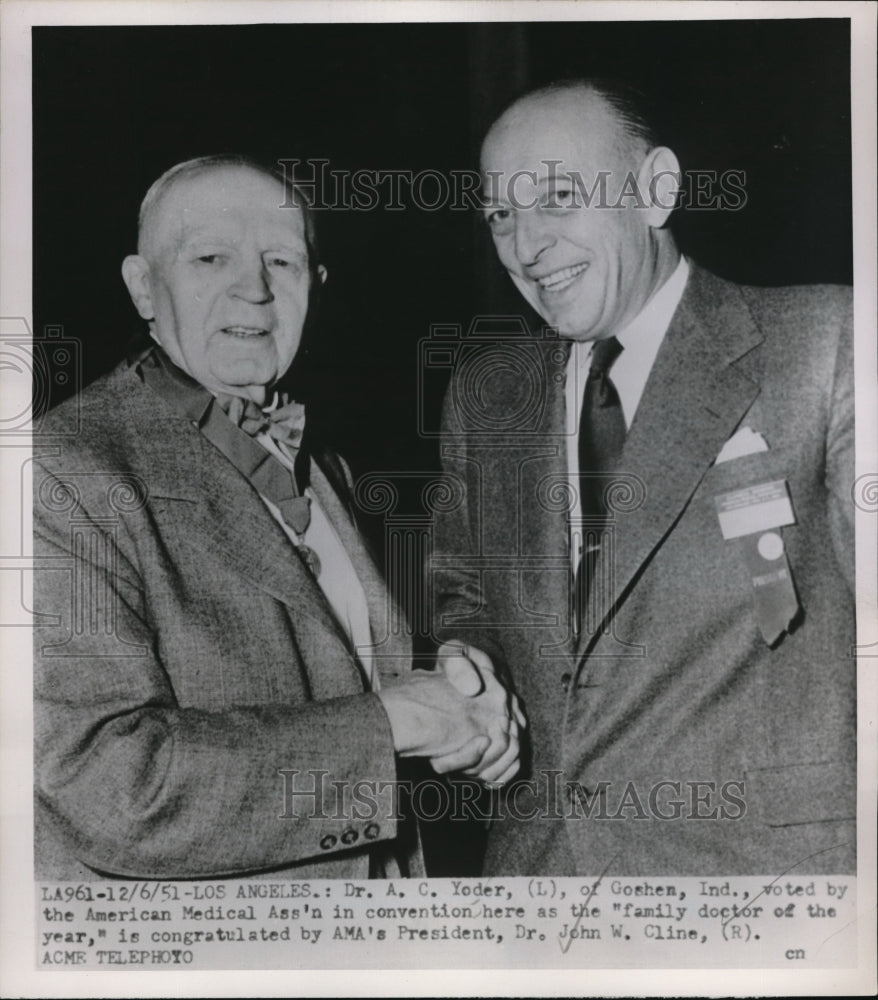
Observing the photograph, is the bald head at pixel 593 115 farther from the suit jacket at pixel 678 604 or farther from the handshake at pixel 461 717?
the handshake at pixel 461 717

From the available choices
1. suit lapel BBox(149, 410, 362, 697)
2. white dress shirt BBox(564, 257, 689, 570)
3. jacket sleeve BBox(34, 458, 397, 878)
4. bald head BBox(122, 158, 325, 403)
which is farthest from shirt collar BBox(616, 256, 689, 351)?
jacket sleeve BBox(34, 458, 397, 878)

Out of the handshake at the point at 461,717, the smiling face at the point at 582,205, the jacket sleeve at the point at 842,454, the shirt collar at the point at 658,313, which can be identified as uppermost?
the smiling face at the point at 582,205

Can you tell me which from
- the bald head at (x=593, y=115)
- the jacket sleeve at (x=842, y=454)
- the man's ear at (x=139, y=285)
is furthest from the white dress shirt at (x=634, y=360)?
the man's ear at (x=139, y=285)

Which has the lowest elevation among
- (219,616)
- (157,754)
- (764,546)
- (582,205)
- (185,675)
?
(157,754)

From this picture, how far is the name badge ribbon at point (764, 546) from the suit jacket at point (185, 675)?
744mm

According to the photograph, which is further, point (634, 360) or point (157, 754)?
point (634, 360)

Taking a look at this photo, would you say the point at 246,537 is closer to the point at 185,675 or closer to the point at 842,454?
the point at 185,675

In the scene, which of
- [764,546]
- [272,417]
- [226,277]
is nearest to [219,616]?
[272,417]

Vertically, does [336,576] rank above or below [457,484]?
below

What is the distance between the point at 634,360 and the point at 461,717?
854mm

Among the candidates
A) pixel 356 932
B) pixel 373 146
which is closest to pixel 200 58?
pixel 373 146

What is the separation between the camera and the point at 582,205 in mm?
2342

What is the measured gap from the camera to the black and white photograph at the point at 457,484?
7.57 feet

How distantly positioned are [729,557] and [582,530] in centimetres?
31
